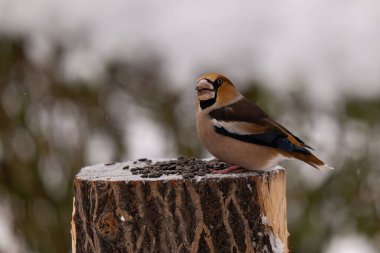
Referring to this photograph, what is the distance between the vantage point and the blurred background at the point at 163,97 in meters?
5.27

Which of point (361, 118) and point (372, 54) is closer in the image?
point (361, 118)

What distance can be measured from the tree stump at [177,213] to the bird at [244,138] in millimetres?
176

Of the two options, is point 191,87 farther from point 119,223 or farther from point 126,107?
point 119,223

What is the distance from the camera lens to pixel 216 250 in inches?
134

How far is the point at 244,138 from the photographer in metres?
3.71

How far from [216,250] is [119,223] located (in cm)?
43

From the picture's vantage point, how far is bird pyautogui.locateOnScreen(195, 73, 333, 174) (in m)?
3.70

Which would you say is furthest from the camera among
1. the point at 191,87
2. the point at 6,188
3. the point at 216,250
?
the point at 6,188

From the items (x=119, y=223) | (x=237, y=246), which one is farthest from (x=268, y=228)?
(x=119, y=223)

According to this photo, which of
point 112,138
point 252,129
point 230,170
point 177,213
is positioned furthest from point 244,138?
point 112,138

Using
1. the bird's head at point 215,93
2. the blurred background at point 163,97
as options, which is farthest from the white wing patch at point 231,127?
the blurred background at point 163,97

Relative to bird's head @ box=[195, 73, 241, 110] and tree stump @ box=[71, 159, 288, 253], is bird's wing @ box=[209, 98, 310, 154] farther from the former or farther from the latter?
tree stump @ box=[71, 159, 288, 253]

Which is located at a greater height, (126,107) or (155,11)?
(155,11)

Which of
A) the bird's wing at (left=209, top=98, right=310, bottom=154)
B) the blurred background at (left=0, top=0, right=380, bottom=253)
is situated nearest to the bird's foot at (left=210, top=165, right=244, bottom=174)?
the bird's wing at (left=209, top=98, right=310, bottom=154)
